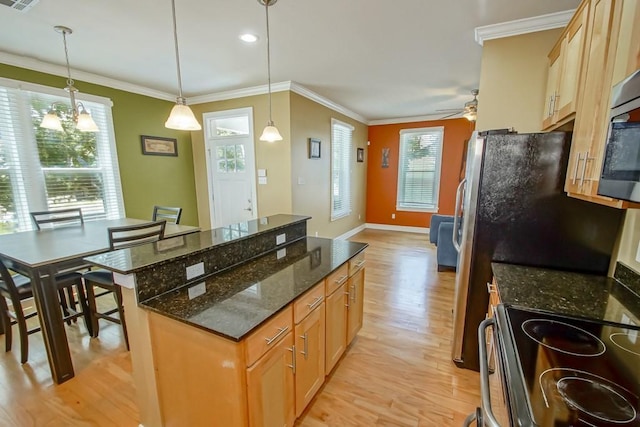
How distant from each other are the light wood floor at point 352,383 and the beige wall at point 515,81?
1963 millimetres

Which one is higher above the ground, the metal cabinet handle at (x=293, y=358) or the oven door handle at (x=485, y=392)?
the oven door handle at (x=485, y=392)

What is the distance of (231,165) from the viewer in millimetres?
4488

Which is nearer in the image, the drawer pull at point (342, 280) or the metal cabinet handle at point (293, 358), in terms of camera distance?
the metal cabinet handle at point (293, 358)

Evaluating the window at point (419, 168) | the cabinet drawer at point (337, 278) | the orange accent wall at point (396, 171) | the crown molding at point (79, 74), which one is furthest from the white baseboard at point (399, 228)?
the crown molding at point (79, 74)

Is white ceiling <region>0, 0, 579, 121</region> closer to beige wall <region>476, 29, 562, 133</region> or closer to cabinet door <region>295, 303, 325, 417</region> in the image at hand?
beige wall <region>476, 29, 562, 133</region>

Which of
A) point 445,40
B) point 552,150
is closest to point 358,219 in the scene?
point 445,40

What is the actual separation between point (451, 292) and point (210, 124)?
436 cm

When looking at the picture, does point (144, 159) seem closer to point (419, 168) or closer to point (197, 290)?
point (197, 290)

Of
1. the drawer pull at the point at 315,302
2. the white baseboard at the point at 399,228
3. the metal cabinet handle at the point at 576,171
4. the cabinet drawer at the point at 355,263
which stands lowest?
the white baseboard at the point at 399,228

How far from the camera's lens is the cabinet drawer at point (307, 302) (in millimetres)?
1440

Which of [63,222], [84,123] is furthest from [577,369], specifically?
[63,222]

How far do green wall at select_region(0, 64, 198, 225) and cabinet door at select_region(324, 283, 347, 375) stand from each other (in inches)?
140

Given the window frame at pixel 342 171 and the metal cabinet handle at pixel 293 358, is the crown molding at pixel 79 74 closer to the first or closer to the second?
the window frame at pixel 342 171

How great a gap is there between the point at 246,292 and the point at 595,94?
1.89 m
